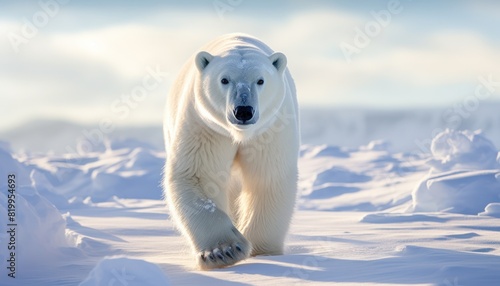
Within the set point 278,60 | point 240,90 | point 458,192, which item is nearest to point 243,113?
point 240,90

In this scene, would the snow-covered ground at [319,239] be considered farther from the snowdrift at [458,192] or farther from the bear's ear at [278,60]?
the bear's ear at [278,60]

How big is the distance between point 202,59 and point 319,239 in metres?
2.22

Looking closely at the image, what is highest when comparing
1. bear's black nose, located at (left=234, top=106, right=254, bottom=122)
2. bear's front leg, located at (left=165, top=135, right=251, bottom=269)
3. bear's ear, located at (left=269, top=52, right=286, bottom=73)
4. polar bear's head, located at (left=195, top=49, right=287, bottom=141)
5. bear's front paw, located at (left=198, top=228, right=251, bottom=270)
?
bear's ear, located at (left=269, top=52, right=286, bottom=73)

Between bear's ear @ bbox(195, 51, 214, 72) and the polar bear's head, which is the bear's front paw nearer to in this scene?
the polar bear's head

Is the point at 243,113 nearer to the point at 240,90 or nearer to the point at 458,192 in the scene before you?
the point at 240,90

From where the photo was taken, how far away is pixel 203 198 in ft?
16.5

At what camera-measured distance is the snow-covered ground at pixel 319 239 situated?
381cm

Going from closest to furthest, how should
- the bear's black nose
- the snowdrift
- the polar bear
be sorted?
the bear's black nose, the polar bear, the snowdrift

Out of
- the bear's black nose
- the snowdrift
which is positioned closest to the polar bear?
the bear's black nose

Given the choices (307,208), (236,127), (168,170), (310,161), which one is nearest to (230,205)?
(168,170)

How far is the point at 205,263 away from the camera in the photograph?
4738 millimetres

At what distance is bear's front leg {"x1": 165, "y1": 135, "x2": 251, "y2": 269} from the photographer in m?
4.82

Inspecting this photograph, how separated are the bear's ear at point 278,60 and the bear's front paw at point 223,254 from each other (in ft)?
4.17

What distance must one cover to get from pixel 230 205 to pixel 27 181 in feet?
16.1
